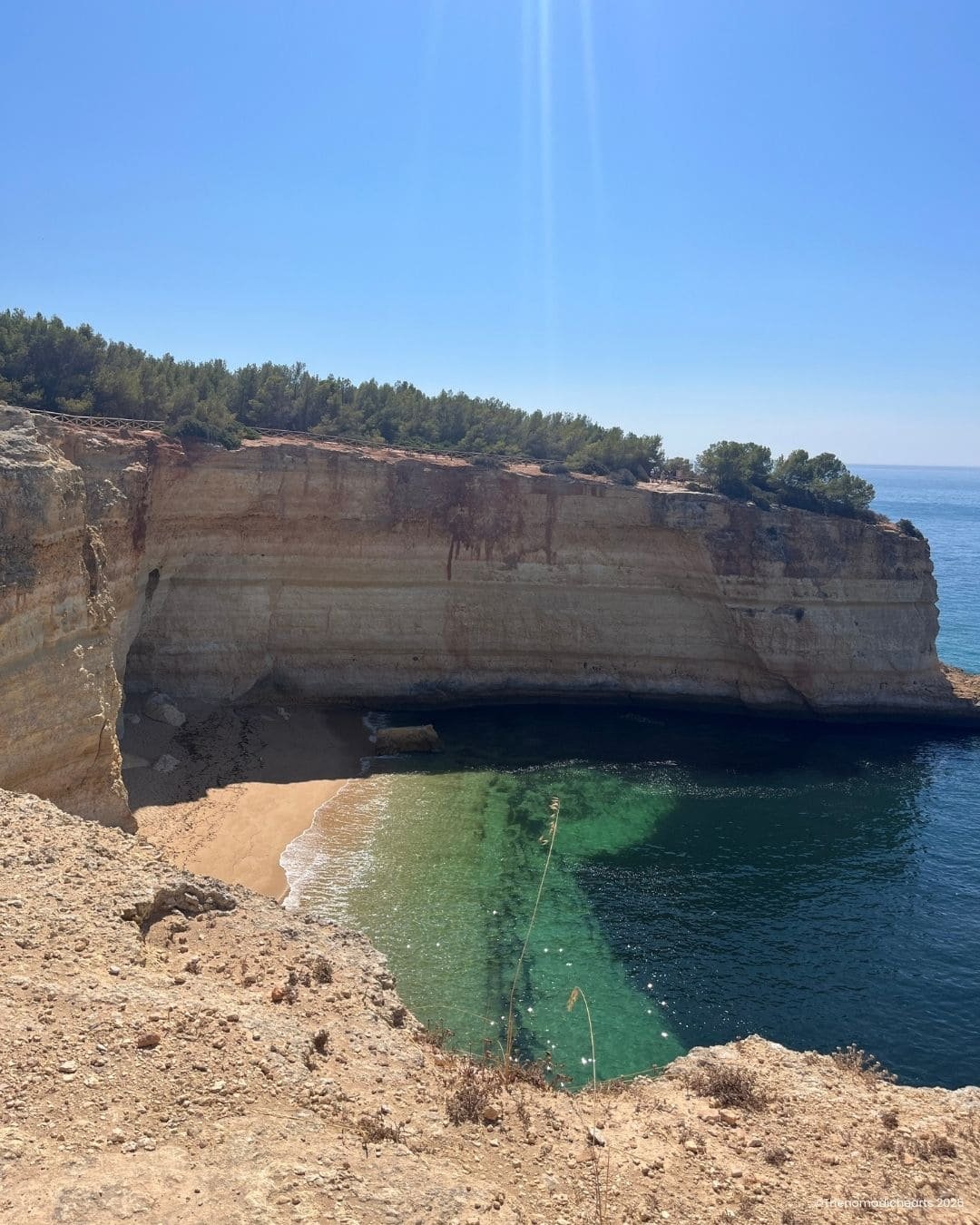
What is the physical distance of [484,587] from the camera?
28.6 m

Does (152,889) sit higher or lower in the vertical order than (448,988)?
higher

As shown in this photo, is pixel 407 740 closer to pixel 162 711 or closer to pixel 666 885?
pixel 162 711

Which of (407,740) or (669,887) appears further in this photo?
(407,740)

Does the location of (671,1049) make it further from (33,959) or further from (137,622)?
(137,622)

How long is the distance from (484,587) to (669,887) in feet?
44.0

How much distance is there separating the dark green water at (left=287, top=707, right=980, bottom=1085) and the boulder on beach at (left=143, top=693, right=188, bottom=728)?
6.00 meters

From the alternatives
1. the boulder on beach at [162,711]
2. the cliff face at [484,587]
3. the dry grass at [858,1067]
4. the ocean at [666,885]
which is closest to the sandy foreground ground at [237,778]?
→ the boulder on beach at [162,711]

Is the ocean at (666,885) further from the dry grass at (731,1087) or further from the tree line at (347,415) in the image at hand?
the tree line at (347,415)

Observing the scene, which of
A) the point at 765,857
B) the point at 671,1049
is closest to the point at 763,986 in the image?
the point at 671,1049

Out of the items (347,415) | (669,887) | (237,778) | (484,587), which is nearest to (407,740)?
(237,778)

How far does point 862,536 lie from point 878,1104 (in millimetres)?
23263

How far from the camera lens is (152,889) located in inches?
381

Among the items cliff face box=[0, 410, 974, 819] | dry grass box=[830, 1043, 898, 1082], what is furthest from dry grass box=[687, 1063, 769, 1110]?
cliff face box=[0, 410, 974, 819]

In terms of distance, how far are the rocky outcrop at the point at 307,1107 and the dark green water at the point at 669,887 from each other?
3644 mm
